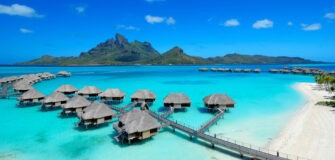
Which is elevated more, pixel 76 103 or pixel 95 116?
pixel 76 103

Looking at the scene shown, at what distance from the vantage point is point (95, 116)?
1539 cm

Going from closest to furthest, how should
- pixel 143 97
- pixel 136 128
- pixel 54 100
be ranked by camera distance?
pixel 136 128 < pixel 54 100 < pixel 143 97

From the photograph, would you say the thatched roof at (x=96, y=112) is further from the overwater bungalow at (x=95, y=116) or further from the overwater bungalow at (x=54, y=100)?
the overwater bungalow at (x=54, y=100)

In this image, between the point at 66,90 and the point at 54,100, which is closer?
the point at 54,100

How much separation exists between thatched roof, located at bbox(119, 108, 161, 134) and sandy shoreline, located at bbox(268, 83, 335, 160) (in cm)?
894

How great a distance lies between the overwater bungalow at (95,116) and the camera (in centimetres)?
1530

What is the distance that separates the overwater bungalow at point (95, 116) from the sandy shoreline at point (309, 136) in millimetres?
13665

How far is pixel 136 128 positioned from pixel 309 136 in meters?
13.6

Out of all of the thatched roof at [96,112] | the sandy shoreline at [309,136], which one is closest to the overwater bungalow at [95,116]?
the thatched roof at [96,112]

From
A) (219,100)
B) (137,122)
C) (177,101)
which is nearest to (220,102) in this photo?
(219,100)

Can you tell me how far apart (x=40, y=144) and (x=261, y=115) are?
71.0ft

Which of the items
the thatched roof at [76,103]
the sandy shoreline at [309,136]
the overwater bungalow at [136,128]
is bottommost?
the sandy shoreline at [309,136]

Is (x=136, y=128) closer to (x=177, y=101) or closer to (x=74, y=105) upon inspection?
(x=177, y=101)

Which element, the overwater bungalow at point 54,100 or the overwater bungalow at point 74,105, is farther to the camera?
the overwater bungalow at point 54,100
